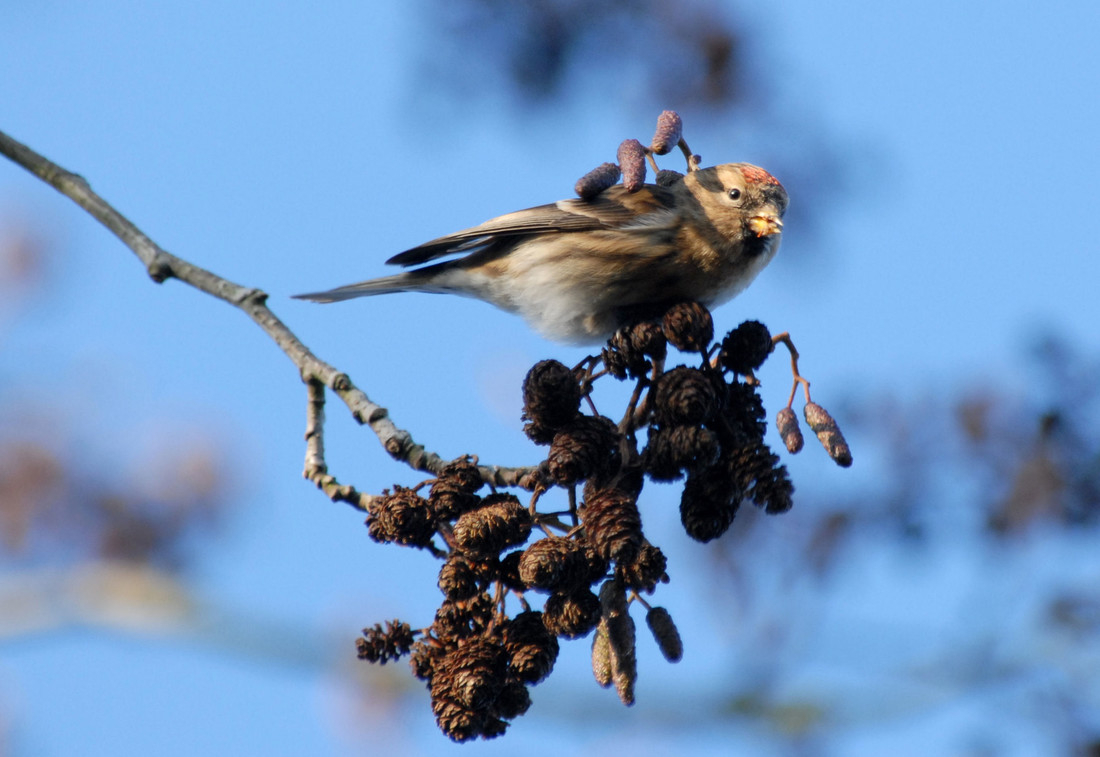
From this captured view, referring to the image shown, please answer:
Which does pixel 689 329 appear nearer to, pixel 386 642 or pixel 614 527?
pixel 614 527

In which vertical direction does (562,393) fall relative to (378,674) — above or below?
below

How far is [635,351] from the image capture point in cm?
233

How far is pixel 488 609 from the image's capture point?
1.95 meters

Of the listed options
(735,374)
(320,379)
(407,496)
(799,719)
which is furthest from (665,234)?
(799,719)

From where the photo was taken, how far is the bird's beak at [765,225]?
3.14 metres

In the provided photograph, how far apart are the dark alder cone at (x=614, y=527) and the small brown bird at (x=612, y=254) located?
1.26 m

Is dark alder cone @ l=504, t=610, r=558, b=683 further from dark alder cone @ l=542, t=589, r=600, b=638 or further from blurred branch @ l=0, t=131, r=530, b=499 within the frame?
blurred branch @ l=0, t=131, r=530, b=499

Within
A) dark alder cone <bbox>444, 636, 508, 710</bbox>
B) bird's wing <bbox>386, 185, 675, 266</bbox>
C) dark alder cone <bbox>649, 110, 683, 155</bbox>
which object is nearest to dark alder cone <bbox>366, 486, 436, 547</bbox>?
dark alder cone <bbox>444, 636, 508, 710</bbox>

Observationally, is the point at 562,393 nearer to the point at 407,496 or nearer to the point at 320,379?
the point at 407,496

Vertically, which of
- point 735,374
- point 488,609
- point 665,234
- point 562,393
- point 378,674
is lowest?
point 488,609

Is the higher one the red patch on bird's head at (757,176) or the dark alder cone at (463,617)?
the red patch on bird's head at (757,176)

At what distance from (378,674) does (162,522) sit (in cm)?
129

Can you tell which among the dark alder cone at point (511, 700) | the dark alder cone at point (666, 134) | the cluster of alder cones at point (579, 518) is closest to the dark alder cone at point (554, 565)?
the cluster of alder cones at point (579, 518)

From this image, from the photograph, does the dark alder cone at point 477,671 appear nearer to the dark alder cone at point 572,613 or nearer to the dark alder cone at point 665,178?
the dark alder cone at point 572,613
